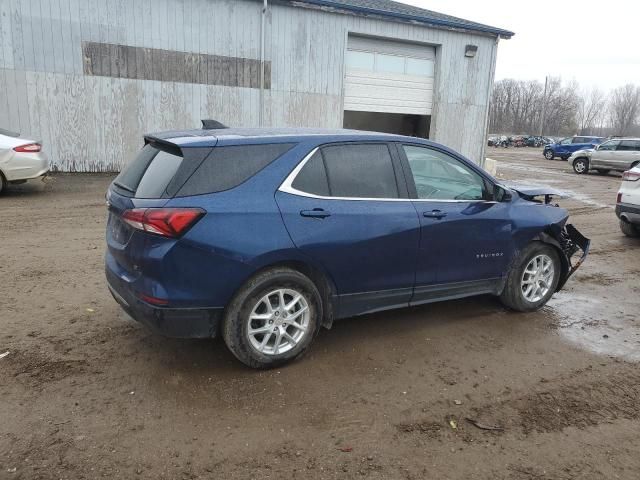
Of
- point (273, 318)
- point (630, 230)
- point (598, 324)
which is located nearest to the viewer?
point (273, 318)

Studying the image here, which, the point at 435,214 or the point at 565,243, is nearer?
the point at 435,214

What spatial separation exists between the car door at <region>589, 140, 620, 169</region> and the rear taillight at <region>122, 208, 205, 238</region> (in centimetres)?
2384

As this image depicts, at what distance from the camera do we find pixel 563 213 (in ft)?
17.4

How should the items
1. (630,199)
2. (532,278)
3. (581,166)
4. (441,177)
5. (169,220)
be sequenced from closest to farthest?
(169,220) → (441,177) → (532,278) → (630,199) → (581,166)

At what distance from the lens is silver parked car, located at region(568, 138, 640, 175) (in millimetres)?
22406

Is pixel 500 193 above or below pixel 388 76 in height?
below

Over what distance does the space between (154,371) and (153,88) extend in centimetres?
1222

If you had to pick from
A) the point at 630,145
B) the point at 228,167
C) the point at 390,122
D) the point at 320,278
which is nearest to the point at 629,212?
the point at 320,278

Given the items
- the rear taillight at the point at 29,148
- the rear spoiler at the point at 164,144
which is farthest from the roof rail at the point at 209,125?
the rear taillight at the point at 29,148

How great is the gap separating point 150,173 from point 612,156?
→ 78.1 feet

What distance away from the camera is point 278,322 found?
12.3 feet

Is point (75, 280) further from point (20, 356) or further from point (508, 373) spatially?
point (508, 373)

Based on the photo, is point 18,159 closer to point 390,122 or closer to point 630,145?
point 390,122

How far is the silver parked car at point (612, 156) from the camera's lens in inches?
882
